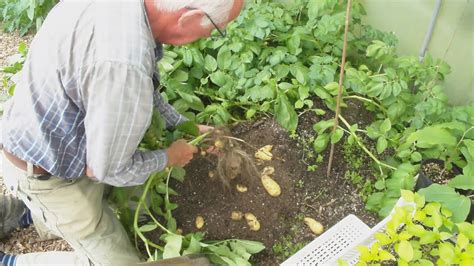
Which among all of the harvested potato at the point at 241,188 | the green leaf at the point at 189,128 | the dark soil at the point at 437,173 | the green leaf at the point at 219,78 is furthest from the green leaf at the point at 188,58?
the dark soil at the point at 437,173

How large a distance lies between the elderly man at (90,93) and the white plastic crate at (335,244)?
0.55 metres

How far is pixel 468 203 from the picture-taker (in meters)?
1.26

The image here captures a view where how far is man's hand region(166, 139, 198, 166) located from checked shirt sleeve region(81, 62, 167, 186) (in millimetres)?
297

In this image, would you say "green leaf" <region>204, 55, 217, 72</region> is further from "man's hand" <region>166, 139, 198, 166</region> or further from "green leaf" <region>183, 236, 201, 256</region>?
"green leaf" <region>183, 236, 201, 256</region>

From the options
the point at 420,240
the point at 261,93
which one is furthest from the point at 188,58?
the point at 420,240

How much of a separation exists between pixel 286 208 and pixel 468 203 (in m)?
0.63

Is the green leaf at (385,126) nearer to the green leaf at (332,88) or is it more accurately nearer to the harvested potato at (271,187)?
the green leaf at (332,88)

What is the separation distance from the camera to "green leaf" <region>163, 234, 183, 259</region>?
1453 mm

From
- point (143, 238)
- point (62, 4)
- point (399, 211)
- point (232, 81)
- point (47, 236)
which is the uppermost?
point (62, 4)

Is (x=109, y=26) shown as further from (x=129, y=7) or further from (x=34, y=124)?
(x=34, y=124)

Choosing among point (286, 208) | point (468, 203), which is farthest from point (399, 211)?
point (286, 208)

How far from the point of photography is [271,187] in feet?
5.42

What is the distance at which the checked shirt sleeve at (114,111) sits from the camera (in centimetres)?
96

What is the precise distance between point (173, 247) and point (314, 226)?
522mm
